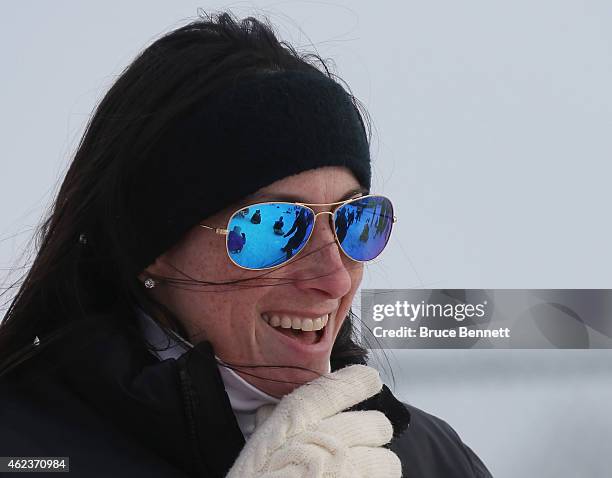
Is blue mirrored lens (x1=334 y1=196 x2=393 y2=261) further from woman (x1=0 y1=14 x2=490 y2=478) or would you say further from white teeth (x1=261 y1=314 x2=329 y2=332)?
white teeth (x1=261 y1=314 x2=329 y2=332)

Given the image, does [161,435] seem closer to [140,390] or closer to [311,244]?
[140,390]

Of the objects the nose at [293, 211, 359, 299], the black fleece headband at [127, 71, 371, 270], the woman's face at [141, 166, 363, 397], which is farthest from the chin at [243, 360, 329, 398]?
the black fleece headband at [127, 71, 371, 270]

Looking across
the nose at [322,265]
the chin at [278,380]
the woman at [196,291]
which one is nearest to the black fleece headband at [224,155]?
the woman at [196,291]

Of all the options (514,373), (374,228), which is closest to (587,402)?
(514,373)

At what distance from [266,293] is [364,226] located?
8.7 inches

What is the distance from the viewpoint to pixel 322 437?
3.80 feet

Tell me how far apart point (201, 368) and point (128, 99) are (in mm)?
473

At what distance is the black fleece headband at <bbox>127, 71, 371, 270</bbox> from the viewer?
1263 mm

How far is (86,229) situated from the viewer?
4.43 ft

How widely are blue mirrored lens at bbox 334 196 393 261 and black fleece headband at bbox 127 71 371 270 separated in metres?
0.09

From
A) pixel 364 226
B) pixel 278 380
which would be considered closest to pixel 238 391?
pixel 278 380

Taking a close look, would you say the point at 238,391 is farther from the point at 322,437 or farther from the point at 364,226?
the point at 364,226

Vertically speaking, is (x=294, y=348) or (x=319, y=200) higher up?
(x=319, y=200)

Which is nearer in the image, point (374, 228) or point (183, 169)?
point (183, 169)
